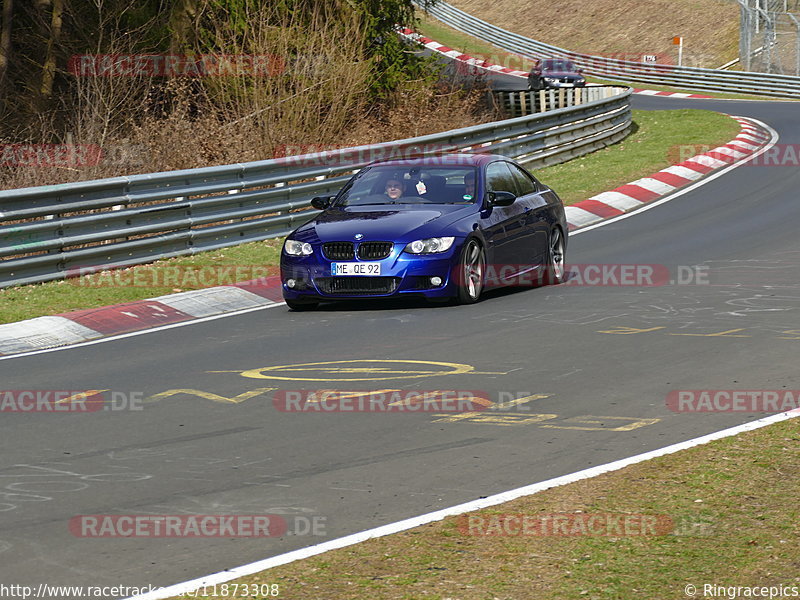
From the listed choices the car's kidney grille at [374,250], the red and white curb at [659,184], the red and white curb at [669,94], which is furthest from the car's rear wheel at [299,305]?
the red and white curb at [669,94]

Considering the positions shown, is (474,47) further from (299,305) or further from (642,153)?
(299,305)

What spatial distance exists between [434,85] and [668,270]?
17284 mm

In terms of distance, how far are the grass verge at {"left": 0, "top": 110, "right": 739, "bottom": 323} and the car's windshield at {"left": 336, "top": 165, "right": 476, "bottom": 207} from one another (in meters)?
1.88

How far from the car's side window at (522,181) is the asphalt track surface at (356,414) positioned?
3.92ft

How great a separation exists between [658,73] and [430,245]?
44.5m

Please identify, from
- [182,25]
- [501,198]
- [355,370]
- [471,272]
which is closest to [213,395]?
[355,370]

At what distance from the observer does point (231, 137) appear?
72.3 ft

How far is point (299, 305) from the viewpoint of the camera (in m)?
13.3

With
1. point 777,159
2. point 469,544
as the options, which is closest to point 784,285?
point 469,544

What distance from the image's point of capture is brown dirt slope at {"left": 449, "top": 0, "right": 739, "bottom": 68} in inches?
2630

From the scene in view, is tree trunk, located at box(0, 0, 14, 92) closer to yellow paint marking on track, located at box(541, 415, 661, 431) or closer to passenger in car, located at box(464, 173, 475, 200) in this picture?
passenger in car, located at box(464, 173, 475, 200)

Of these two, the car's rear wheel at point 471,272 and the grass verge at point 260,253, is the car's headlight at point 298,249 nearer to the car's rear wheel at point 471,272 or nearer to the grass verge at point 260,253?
the car's rear wheel at point 471,272

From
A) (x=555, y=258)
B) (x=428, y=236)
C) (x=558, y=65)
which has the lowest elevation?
(x=555, y=258)

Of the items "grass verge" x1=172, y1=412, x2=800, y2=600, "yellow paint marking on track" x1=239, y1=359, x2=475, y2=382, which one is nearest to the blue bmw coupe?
"yellow paint marking on track" x1=239, y1=359, x2=475, y2=382
